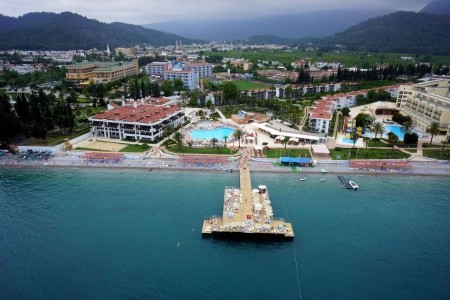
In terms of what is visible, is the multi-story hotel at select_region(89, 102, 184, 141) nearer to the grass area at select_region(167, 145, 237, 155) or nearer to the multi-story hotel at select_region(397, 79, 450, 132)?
the grass area at select_region(167, 145, 237, 155)

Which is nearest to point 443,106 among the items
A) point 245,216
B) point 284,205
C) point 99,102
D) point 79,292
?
point 284,205

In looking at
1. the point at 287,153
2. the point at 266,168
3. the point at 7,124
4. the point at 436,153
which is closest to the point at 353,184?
the point at 266,168

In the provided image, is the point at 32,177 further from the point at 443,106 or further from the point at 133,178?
the point at 443,106

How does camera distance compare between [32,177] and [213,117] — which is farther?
[213,117]

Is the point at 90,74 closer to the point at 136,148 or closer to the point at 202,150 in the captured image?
the point at 136,148

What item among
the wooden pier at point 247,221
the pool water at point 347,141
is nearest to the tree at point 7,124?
the wooden pier at point 247,221

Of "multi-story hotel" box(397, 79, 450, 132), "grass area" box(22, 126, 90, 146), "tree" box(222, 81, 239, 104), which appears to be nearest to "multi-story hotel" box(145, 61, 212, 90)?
"tree" box(222, 81, 239, 104)

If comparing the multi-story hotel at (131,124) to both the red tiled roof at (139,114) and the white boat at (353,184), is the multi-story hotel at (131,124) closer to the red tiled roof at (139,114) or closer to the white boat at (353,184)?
the red tiled roof at (139,114)
